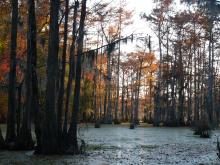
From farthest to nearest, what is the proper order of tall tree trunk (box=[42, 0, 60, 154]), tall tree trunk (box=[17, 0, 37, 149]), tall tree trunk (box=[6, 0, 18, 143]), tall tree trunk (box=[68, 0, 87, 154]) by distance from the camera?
tall tree trunk (box=[6, 0, 18, 143]), tall tree trunk (box=[17, 0, 37, 149]), tall tree trunk (box=[68, 0, 87, 154]), tall tree trunk (box=[42, 0, 60, 154])

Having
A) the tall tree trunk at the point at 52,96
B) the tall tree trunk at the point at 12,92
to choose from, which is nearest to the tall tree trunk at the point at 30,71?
the tall tree trunk at the point at 12,92

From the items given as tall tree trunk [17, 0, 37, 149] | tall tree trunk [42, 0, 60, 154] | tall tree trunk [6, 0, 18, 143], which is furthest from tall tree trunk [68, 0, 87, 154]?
tall tree trunk [6, 0, 18, 143]

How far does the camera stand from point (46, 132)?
11.5 metres

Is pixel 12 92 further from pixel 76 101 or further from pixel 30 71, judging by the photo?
pixel 76 101

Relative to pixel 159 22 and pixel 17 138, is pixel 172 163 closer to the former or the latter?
pixel 17 138

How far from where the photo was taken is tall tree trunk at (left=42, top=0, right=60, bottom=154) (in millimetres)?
11422

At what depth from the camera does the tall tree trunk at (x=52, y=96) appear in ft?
37.5

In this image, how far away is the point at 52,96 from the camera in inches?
465

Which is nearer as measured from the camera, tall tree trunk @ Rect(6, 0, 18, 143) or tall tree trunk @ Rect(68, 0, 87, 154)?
tall tree trunk @ Rect(68, 0, 87, 154)

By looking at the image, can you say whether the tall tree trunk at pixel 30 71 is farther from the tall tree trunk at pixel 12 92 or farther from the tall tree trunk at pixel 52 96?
the tall tree trunk at pixel 52 96

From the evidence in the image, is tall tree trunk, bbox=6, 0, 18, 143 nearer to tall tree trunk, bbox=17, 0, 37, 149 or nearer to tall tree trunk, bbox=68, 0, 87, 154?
tall tree trunk, bbox=17, 0, 37, 149

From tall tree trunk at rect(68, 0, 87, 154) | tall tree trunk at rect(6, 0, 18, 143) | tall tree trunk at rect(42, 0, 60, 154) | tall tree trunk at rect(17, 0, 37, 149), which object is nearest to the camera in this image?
tall tree trunk at rect(42, 0, 60, 154)

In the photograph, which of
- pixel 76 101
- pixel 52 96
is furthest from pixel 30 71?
pixel 76 101

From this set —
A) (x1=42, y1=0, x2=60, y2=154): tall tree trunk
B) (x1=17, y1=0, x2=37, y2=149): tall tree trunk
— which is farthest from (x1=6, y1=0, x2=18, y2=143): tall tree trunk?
(x1=42, y1=0, x2=60, y2=154): tall tree trunk
